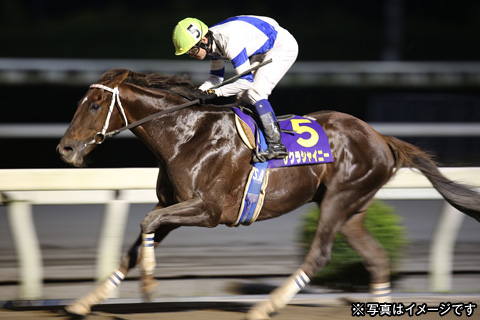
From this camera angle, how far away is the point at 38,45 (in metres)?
17.2

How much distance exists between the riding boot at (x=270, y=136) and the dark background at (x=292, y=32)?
33.0ft

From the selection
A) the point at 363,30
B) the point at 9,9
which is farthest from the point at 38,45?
the point at 363,30

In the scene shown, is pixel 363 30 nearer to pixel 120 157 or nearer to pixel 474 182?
pixel 120 157

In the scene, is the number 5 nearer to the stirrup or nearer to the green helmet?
the stirrup

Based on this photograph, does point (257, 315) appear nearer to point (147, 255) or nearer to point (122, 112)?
point (147, 255)

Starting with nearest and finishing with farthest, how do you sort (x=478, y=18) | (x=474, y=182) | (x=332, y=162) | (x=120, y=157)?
1. (x=332, y=162)
2. (x=474, y=182)
3. (x=120, y=157)
4. (x=478, y=18)

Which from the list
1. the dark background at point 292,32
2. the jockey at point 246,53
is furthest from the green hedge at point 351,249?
the dark background at point 292,32

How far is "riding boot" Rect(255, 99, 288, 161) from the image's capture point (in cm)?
365

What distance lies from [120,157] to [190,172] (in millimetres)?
7129

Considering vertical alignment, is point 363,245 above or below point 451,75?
below

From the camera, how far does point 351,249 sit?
4.18 meters

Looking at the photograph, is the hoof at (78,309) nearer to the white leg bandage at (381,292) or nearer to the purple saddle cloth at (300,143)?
the purple saddle cloth at (300,143)

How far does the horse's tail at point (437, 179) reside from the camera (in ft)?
12.9

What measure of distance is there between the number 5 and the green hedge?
0.61 meters
